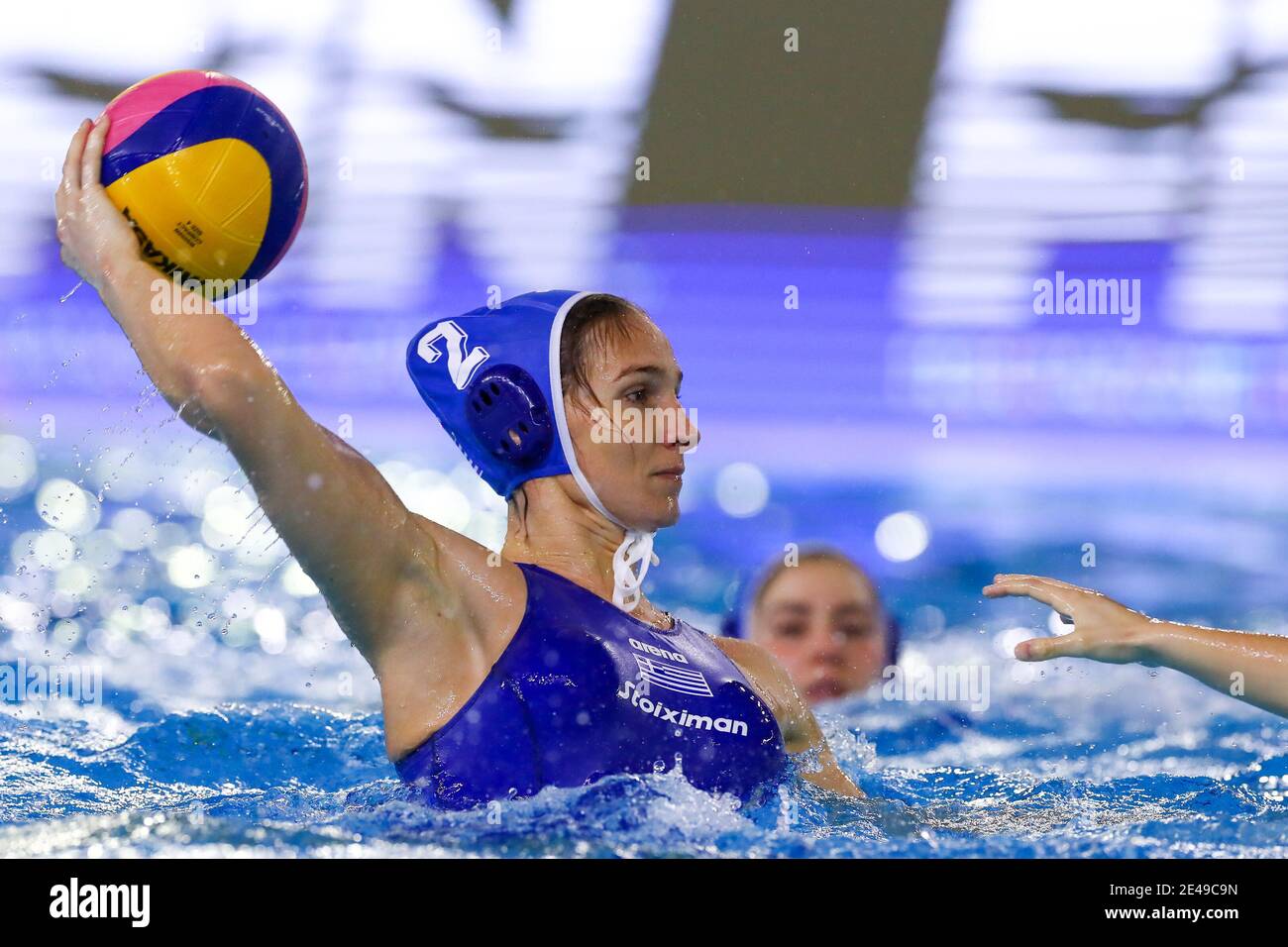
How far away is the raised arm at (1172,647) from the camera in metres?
2.41

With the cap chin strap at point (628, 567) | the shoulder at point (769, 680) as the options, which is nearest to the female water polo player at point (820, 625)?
the shoulder at point (769, 680)

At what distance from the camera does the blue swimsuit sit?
2.40 meters

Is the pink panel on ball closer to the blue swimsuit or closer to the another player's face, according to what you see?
the another player's face

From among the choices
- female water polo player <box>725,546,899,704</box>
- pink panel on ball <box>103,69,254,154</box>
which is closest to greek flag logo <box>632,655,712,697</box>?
pink panel on ball <box>103,69,254,154</box>

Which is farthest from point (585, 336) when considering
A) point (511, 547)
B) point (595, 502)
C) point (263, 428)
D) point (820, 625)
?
point (820, 625)

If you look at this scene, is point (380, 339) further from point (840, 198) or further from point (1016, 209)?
point (1016, 209)

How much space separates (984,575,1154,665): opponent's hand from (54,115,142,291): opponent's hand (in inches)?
63.9

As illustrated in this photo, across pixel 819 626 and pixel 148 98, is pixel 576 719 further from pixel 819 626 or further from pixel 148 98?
pixel 819 626

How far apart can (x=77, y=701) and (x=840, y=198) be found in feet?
18.3

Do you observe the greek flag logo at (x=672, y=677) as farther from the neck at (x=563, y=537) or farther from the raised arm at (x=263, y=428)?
the raised arm at (x=263, y=428)

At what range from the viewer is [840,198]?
29.2ft

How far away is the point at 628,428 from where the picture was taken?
8.88 ft
